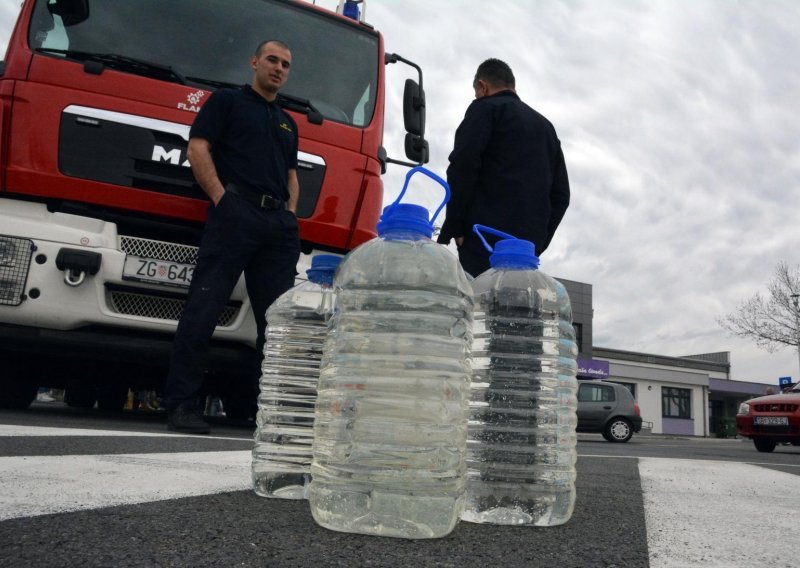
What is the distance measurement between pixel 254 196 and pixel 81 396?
19.8 ft

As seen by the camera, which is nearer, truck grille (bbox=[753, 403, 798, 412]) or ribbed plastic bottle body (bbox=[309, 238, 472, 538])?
ribbed plastic bottle body (bbox=[309, 238, 472, 538])

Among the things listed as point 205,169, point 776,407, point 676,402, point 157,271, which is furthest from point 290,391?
point 676,402

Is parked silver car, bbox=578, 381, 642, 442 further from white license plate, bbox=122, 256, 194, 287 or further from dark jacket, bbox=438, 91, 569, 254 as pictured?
dark jacket, bbox=438, 91, 569, 254

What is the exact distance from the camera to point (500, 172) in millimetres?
3066

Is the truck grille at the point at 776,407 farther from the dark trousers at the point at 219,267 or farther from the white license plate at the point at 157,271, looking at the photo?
the white license plate at the point at 157,271

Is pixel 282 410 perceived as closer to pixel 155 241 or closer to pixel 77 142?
pixel 155 241

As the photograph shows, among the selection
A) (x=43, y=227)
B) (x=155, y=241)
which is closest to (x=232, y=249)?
(x=155, y=241)

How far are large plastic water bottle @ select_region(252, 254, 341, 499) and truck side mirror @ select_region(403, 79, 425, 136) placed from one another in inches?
127

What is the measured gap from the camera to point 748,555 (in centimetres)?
133

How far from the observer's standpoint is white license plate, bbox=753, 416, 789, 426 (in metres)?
11.5

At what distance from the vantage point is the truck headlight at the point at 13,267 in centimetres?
394

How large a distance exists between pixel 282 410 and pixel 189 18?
347 centimetres

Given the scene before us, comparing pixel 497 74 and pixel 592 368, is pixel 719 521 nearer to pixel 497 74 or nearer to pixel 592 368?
pixel 497 74

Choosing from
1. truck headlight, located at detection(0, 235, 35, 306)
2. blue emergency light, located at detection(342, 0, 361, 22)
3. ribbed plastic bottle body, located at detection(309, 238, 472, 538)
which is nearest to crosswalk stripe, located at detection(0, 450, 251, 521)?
ribbed plastic bottle body, located at detection(309, 238, 472, 538)
